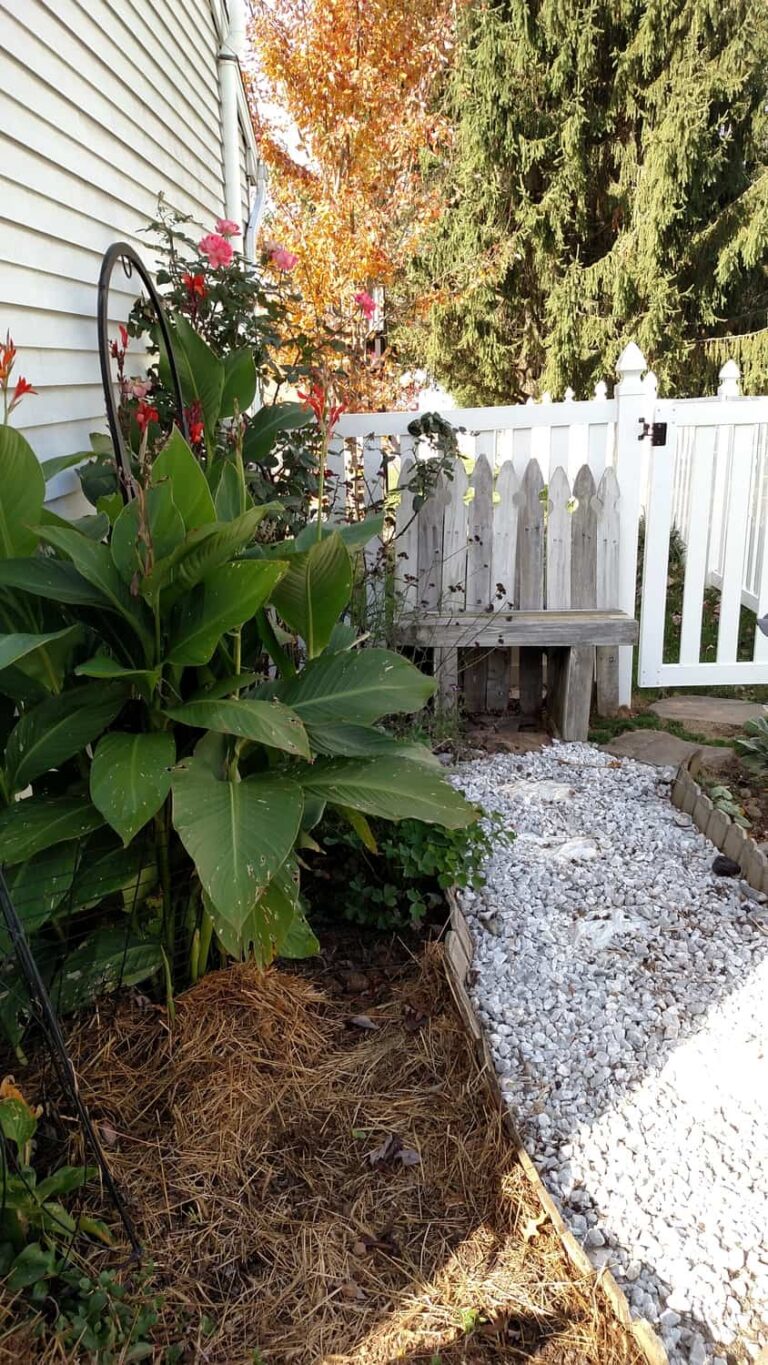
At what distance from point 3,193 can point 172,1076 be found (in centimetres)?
223

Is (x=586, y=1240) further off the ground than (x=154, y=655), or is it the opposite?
(x=154, y=655)

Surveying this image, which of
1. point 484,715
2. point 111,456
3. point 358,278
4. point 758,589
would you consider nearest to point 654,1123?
point 111,456

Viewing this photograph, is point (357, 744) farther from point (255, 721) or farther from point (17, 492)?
point (17, 492)

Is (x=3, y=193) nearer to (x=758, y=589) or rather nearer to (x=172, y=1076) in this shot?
(x=172, y=1076)

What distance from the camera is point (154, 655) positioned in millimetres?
1771

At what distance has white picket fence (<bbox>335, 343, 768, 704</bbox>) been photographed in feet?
14.0

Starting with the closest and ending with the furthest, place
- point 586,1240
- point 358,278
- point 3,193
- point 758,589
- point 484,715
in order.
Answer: point 586,1240 → point 3,193 → point 484,715 → point 758,589 → point 358,278

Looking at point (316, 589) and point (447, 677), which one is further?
point (447, 677)

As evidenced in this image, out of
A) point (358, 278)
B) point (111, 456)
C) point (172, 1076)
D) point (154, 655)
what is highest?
point (358, 278)

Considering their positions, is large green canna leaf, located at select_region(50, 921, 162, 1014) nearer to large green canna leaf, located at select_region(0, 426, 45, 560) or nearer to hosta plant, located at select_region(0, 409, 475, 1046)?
hosta plant, located at select_region(0, 409, 475, 1046)

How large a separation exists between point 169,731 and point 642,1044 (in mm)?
1329

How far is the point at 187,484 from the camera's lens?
1765 millimetres

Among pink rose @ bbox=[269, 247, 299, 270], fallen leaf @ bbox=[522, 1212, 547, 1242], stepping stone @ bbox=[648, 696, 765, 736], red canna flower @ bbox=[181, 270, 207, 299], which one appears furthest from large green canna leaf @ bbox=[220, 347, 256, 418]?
stepping stone @ bbox=[648, 696, 765, 736]

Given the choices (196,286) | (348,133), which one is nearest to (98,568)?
(196,286)
